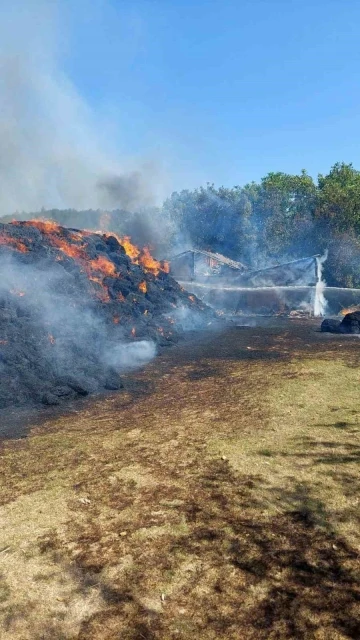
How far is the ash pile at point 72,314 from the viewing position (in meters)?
10.0

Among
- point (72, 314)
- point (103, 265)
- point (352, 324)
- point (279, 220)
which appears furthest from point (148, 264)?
point (279, 220)

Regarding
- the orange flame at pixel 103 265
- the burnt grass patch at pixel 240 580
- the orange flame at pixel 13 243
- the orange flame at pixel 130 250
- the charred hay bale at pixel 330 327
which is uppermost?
the orange flame at pixel 130 250

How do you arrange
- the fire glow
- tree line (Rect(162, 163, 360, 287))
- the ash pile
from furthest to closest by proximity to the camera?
tree line (Rect(162, 163, 360, 287)) < the fire glow < the ash pile

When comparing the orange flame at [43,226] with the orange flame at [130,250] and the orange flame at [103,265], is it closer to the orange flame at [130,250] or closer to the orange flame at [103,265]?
the orange flame at [103,265]

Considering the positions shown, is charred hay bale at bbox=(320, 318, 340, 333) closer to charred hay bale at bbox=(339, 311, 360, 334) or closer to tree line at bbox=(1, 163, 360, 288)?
charred hay bale at bbox=(339, 311, 360, 334)

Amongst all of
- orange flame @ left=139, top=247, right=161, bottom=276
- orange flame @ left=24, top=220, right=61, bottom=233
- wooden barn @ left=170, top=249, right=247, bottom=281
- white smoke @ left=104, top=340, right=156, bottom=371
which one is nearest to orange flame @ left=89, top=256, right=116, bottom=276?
orange flame @ left=24, top=220, right=61, bottom=233

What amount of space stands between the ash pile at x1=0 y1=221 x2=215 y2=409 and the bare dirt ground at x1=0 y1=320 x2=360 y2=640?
1769 millimetres

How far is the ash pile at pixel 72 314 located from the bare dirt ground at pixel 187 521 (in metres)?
1.77

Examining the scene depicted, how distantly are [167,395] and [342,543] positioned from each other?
5833mm

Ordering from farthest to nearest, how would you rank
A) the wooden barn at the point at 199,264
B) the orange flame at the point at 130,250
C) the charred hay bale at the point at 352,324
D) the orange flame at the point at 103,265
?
the wooden barn at the point at 199,264 < the orange flame at the point at 130,250 < the orange flame at the point at 103,265 < the charred hay bale at the point at 352,324

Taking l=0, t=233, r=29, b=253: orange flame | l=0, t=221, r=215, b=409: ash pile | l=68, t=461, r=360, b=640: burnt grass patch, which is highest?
l=0, t=233, r=29, b=253: orange flame

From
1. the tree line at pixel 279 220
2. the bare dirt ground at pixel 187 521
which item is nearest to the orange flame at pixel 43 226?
the bare dirt ground at pixel 187 521

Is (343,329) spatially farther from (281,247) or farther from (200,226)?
(200,226)

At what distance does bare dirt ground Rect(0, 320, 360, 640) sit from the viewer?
3.34m
